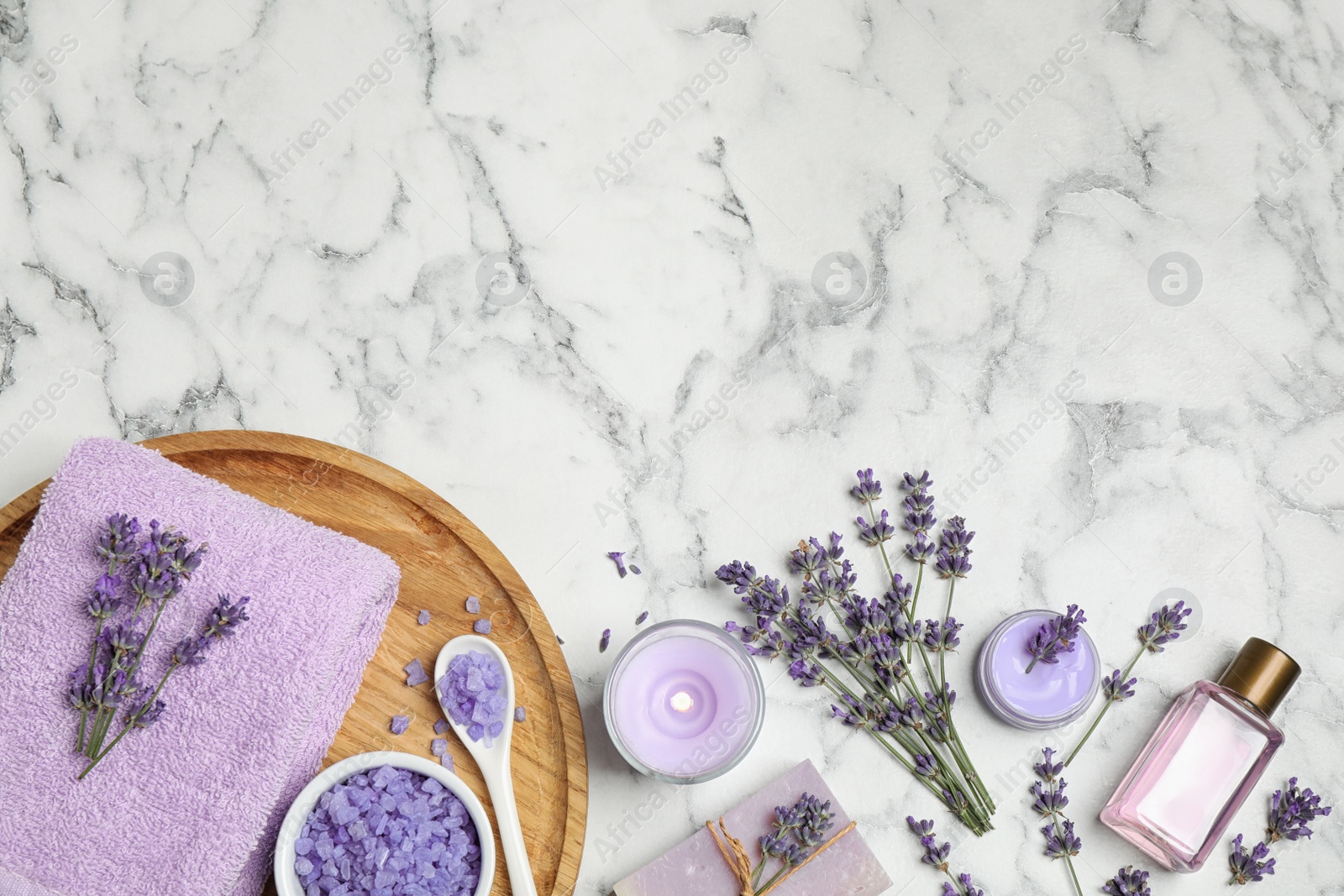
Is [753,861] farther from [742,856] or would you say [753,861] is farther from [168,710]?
[168,710]

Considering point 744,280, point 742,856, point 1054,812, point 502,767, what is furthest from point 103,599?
point 1054,812

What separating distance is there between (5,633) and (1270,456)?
1.46 meters

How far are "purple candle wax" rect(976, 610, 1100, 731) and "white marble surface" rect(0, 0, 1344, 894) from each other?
1.9 inches

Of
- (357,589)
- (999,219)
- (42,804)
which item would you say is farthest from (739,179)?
(42,804)

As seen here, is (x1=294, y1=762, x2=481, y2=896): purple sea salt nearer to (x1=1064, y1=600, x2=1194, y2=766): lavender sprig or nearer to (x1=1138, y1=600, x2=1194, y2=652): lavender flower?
(x1=1064, y1=600, x2=1194, y2=766): lavender sprig

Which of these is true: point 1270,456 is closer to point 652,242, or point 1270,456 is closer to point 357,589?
point 652,242

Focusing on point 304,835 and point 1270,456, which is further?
point 1270,456

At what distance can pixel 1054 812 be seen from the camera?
3.65 feet

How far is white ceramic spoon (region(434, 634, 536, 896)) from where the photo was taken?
3.24ft

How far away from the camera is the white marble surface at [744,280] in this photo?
1178 mm

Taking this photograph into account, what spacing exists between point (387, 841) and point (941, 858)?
62 cm

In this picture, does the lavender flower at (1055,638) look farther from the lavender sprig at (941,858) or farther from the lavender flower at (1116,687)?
the lavender sprig at (941,858)

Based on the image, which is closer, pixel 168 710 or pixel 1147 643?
pixel 168 710

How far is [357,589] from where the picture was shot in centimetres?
95
